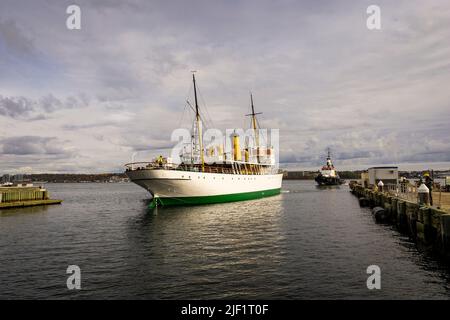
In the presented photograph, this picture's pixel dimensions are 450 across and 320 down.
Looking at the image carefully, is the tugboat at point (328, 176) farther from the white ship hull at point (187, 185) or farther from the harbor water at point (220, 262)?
the harbor water at point (220, 262)

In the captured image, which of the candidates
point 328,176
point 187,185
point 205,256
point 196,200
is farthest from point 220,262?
point 328,176

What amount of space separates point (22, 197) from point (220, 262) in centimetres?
4794

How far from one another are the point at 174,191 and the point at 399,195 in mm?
26601

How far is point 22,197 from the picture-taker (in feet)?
174

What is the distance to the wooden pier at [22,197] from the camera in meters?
49.2

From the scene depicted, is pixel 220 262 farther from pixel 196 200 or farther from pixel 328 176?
pixel 328 176

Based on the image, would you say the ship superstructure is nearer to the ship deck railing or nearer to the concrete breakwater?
the ship deck railing

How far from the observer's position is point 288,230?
26875mm

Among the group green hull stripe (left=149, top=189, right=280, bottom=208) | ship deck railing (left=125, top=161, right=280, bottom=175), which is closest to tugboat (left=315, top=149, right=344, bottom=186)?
ship deck railing (left=125, top=161, right=280, bottom=175)

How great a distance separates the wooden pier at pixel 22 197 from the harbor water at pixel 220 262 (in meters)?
23.4
